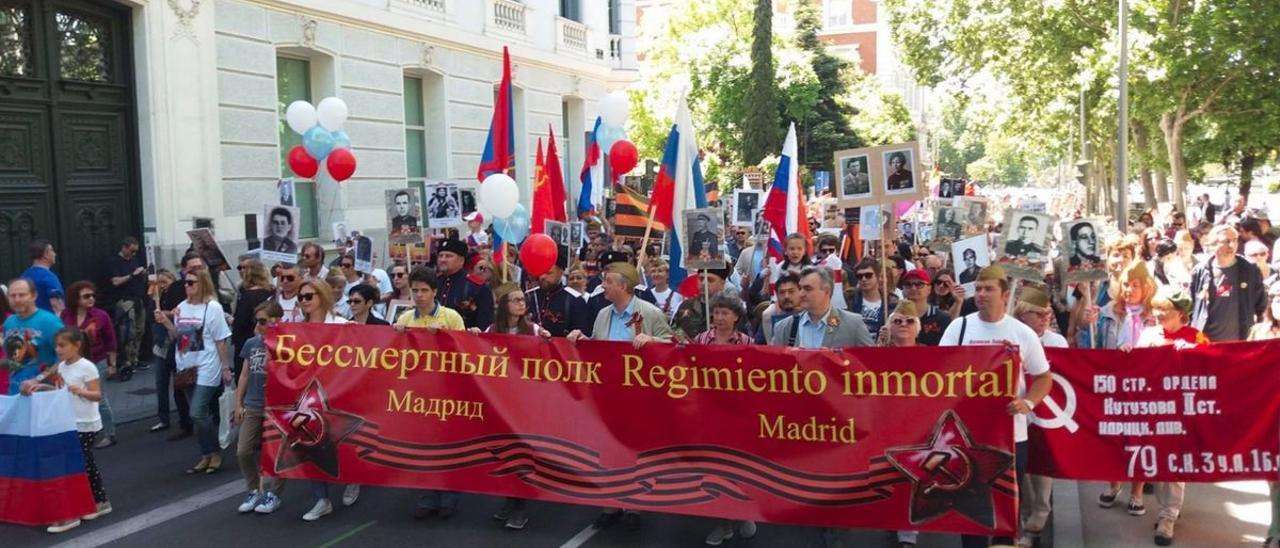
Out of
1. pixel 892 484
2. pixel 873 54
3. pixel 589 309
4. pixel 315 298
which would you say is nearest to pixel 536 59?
pixel 589 309

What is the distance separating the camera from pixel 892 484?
6.16 metres

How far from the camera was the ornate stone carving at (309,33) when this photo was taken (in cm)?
1703

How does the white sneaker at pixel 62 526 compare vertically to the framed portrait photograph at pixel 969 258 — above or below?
below

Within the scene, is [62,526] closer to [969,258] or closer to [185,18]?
[969,258]

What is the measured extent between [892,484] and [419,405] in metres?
2.88

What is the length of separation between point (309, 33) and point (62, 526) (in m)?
11.2

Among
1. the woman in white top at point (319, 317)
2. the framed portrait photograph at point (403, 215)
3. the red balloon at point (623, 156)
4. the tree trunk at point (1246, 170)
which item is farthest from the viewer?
the tree trunk at point (1246, 170)

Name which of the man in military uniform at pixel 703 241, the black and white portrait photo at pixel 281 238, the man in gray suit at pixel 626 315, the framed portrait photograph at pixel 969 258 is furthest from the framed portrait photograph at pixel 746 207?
the man in gray suit at pixel 626 315

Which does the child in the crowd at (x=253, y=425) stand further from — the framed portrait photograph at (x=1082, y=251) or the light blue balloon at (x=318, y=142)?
the light blue balloon at (x=318, y=142)

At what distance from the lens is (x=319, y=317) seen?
7629 mm

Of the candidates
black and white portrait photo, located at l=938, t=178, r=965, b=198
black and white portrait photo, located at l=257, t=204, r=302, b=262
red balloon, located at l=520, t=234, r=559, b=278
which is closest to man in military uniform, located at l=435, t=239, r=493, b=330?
red balloon, located at l=520, t=234, r=559, b=278

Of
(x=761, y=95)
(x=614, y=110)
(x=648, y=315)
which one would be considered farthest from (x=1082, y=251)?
(x=761, y=95)

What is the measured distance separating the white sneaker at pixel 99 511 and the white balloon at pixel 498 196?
452 cm

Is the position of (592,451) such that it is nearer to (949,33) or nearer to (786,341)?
(786,341)
